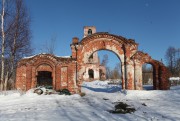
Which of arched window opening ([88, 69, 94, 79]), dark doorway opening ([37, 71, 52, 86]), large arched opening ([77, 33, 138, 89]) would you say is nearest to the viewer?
large arched opening ([77, 33, 138, 89])

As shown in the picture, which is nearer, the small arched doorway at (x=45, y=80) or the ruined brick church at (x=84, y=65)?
the ruined brick church at (x=84, y=65)

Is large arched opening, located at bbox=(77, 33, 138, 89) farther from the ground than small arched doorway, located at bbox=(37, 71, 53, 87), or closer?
farther from the ground

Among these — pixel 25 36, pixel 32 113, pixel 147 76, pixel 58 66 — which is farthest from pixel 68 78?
pixel 147 76

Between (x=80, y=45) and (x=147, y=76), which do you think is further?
(x=147, y=76)

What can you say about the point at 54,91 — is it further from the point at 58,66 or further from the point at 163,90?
the point at 163,90

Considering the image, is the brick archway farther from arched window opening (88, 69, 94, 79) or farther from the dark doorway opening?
arched window opening (88, 69, 94, 79)

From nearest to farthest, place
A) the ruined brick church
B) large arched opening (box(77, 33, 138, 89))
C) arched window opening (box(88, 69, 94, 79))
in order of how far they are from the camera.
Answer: the ruined brick church
large arched opening (box(77, 33, 138, 89))
arched window opening (box(88, 69, 94, 79))

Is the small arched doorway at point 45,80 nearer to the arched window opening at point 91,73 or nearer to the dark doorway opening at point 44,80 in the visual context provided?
the dark doorway opening at point 44,80

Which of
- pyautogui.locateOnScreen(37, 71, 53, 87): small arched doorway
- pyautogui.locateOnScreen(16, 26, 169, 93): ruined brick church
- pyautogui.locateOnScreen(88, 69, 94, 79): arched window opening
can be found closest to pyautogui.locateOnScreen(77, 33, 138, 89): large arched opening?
pyautogui.locateOnScreen(16, 26, 169, 93): ruined brick church

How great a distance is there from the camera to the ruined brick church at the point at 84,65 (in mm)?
20984

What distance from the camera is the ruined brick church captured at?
21.0 meters

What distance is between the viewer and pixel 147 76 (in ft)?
129

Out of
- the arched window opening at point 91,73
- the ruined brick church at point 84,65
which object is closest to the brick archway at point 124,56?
the ruined brick church at point 84,65

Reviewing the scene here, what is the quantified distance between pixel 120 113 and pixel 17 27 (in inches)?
633
